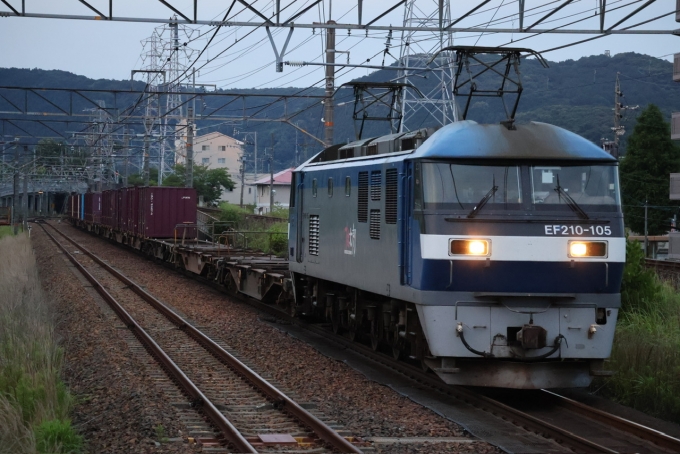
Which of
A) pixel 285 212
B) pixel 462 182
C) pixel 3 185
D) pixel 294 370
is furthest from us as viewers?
pixel 3 185

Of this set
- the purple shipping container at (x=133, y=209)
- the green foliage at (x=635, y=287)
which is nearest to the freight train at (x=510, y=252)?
the green foliage at (x=635, y=287)

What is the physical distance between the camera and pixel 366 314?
13.8 meters

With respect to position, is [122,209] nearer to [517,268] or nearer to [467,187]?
[467,187]

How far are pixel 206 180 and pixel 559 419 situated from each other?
227ft

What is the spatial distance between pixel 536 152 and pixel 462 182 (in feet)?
2.96

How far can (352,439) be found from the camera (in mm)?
8414

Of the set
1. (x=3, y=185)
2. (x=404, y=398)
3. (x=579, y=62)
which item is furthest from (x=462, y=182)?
(x=579, y=62)

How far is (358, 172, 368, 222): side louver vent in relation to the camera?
1241 centimetres

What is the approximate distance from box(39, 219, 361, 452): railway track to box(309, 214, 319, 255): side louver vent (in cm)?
219

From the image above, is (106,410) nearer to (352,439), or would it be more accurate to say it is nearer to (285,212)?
(352,439)

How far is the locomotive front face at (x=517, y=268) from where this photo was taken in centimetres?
1002

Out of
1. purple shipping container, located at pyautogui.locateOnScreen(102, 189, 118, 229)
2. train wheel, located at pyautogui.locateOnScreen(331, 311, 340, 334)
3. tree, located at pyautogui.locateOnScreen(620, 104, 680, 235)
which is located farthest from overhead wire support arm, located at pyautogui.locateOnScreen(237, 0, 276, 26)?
tree, located at pyautogui.locateOnScreen(620, 104, 680, 235)

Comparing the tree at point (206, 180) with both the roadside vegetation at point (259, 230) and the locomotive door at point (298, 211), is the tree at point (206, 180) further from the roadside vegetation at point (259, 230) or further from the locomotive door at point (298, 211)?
the locomotive door at point (298, 211)

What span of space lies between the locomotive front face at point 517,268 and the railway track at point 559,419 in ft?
1.01
